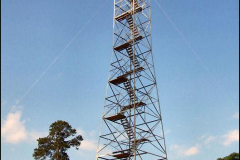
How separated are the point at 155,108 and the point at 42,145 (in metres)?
21.2

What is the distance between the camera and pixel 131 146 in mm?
25688

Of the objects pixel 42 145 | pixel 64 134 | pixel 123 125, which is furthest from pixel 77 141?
pixel 123 125

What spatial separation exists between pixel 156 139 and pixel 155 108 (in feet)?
8.92

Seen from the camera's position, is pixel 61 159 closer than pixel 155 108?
No

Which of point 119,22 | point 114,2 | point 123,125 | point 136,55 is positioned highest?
point 114,2

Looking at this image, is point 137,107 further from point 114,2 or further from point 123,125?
point 114,2

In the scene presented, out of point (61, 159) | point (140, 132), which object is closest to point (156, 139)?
point (140, 132)

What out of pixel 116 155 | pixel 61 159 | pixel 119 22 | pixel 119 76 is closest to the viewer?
pixel 116 155

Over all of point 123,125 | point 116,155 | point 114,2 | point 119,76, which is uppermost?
point 114,2

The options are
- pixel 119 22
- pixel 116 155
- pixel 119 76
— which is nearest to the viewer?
pixel 116 155

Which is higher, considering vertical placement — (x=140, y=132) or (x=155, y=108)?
(x=155, y=108)

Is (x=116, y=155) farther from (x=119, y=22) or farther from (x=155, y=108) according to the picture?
(x=119, y=22)

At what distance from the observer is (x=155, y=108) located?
26969 mm

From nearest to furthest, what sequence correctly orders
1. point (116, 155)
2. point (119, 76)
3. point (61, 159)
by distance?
1. point (116, 155)
2. point (119, 76)
3. point (61, 159)
